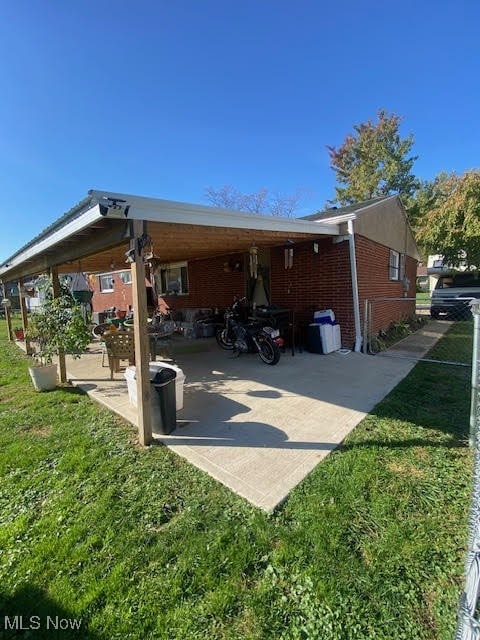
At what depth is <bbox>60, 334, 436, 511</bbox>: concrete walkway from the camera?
2678 millimetres

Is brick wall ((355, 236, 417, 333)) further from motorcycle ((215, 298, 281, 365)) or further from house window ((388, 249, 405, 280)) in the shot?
motorcycle ((215, 298, 281, 365))

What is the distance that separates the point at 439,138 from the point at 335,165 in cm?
841

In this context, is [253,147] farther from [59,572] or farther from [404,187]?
[59,572]

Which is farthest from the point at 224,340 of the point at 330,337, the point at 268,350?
the point at 330,337

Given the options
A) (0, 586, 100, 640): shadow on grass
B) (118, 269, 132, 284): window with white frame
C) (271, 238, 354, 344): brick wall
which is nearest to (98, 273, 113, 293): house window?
(118, 269, 132, 284): window with white frame

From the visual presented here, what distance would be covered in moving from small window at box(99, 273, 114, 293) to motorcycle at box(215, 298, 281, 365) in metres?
10.5

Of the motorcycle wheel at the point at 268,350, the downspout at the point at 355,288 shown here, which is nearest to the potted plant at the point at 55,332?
the motorcycle wheel at the point at 268,350

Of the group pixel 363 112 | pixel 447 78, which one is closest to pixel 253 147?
pixel 447 78

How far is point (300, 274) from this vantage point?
7723mm

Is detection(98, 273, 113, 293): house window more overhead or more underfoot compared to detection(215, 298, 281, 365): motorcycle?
more overhead

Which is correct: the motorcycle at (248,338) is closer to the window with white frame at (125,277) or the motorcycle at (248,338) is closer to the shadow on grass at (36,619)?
the shadow on grass at (36,619)

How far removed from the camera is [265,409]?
3.95m

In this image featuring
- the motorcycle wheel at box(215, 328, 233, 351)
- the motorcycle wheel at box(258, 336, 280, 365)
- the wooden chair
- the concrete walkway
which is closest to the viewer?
the concrete walkway

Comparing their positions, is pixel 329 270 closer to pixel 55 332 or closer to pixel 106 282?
pixel 55 332
